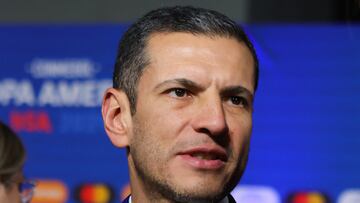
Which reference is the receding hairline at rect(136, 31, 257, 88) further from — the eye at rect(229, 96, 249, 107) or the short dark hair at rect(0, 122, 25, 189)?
the short dark hair at rect(0, 122, 25, 189)

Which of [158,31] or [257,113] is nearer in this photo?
[158,31]

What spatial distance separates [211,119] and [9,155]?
4.56 feet

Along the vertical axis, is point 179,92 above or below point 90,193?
above

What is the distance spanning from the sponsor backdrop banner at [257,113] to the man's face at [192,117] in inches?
87.9

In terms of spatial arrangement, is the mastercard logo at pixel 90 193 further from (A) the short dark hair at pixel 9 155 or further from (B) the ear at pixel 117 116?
(B) the ear at pixel 117 116

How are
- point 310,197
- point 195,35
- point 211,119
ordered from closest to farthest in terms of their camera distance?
point 211,119 < point 195,35 < point 310,197

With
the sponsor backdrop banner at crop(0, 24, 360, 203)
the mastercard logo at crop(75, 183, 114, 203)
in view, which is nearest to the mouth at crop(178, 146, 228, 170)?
the sponsor backdrop banner at crop(0, 24, 360, 203)

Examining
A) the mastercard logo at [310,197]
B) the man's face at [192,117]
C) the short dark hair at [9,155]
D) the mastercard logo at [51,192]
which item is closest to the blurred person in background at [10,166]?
the short dark hair at [9,155]

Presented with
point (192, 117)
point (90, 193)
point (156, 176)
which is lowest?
point (90, 193)

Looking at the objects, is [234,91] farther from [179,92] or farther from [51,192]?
[51,192]

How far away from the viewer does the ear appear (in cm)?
178

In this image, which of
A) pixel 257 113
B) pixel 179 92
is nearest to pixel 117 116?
pixel 179 92

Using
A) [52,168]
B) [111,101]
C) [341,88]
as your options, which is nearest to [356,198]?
[341,88]

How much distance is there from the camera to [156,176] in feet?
5.47
